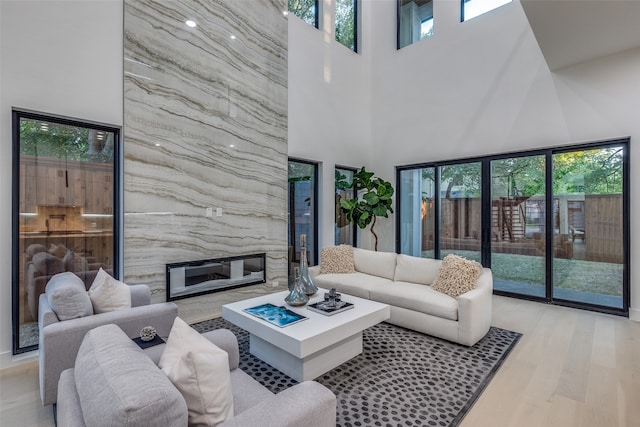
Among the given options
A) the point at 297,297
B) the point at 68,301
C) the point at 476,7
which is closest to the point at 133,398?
the point at 68,301

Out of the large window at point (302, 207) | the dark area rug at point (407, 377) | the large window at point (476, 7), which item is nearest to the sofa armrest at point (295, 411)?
the dark area rug at point (407, 377)

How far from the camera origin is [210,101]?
4.19 meters

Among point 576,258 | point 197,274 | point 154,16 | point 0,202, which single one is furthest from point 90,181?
point 576,258

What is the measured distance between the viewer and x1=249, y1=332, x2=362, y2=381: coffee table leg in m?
2.53

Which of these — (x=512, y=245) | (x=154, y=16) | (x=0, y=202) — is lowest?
(x=512, y=245)

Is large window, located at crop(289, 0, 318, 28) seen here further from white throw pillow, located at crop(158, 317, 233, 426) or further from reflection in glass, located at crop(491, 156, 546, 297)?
white throw pillow, located at crop(158, 317, 233, 426)

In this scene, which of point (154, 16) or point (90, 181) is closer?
point (90, 181)

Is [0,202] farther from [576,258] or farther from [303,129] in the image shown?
[576,258]

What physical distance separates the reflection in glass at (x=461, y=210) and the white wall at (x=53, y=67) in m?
5.08

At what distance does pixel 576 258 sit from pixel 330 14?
585 cm

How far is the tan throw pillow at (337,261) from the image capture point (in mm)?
4766

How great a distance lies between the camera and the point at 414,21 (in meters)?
6.22

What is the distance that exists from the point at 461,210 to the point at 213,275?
4.22m

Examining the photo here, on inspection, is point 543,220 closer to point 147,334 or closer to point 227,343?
point 227,343
